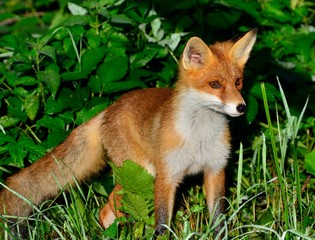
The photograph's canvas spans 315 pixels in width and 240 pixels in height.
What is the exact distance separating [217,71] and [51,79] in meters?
1.42

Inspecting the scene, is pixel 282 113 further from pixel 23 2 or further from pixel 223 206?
pixel 23 2

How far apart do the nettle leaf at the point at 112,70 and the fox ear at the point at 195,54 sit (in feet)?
3.24

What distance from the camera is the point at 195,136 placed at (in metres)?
4.39

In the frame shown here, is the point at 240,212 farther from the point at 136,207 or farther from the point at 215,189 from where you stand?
the point at 136,207

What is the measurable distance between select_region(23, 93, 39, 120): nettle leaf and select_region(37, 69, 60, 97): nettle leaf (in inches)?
6.5

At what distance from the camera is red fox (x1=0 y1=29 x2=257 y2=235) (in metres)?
4.32

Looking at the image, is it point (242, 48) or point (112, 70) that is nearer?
point (242, 48)

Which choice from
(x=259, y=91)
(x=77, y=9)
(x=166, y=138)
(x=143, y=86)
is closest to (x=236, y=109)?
(x=166, y=138)

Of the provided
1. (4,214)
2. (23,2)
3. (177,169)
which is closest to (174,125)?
(177,169)

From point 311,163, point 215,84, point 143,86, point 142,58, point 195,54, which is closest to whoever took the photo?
point 215,84

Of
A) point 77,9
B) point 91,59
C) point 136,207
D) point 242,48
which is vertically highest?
point 242,48

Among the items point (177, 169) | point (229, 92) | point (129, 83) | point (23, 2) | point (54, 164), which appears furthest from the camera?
point (23, 2)

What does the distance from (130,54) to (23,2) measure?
2827mm

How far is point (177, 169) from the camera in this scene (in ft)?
14.5
